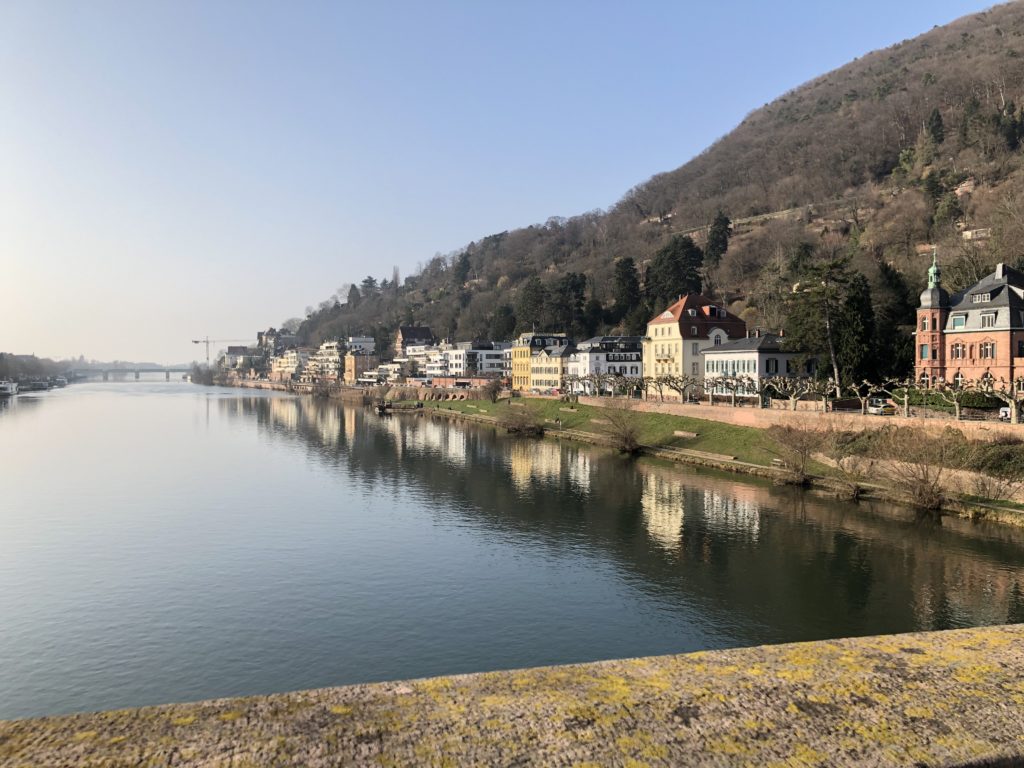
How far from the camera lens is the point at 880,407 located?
44750 mm

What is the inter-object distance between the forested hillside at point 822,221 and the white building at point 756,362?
3558 millimetres

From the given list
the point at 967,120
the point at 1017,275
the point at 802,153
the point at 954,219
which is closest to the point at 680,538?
the point at 1017,275

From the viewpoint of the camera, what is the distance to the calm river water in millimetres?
18219

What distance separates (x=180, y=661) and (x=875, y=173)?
125 metres

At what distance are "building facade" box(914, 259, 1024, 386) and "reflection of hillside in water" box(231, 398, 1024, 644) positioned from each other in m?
17.3

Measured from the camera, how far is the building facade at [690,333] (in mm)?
73188

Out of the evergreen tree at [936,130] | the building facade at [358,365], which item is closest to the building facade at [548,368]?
the evergreen tree at [936,130]

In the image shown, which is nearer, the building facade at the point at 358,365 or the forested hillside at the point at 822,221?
the forested hillside at the point at 822,221

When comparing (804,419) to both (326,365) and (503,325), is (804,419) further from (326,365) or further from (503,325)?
(326,365)

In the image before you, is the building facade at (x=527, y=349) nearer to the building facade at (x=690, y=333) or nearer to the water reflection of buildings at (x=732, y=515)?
the building facade at (x=690, y=333)

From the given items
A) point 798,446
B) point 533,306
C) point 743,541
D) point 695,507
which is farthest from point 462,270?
point 743,541

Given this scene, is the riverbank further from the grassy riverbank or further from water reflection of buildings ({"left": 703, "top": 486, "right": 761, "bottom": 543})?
water reflection of buildings ({"left": 703, "top": 486, "right": 761, "bottom": 543})

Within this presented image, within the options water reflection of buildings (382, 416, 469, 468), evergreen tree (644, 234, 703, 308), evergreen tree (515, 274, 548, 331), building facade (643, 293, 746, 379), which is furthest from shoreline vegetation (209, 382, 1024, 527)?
evergreen tree (515, 274, 548, 331)

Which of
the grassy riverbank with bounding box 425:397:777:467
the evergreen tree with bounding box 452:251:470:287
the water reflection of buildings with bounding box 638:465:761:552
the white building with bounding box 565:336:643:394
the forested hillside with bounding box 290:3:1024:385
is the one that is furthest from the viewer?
the evergreen tree with bounding box 452:251:470:287
